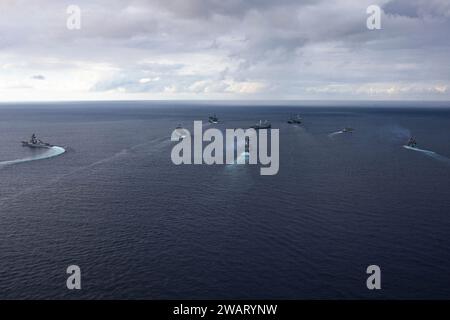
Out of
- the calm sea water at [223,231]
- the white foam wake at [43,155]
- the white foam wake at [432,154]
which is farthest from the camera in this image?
the white foam wake at [432,154]

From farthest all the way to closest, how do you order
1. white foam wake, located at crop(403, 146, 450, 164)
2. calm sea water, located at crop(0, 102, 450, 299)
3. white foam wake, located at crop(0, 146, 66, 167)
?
1. white foam wake, located at crop(403, 146, 450, 164)
2. white foam wake, located at crop(0, 146, 66, 167)
3. calm sea water, located at crop(0, 102, 450, 299)

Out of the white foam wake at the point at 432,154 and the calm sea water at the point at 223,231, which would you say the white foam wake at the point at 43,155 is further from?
the white foam wake at the point at 432,154

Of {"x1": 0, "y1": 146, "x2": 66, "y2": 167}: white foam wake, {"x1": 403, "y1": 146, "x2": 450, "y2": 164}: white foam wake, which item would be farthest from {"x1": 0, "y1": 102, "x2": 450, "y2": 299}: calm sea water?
{"x1": 403, "y1": 146, "x2": 450, "y2": 164}: white foam wake

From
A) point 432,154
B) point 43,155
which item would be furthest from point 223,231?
Result: point 432,154

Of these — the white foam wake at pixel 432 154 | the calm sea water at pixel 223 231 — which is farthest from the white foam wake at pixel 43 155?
the white foam wake at pixel 432 154

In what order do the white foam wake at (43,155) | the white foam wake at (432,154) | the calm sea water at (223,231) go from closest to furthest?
1. the calm sea water at (223,231)
2. the white foam wake at (43,155)
3. the white foam wake at (432,154)

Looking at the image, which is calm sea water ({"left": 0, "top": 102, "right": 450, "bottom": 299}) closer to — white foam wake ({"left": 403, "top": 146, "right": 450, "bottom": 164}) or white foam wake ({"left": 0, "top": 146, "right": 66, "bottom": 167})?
white foam wake ({"left": 0, "top": 146, "right": 66, "bottom": 167})

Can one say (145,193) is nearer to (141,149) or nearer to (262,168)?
(262,168)

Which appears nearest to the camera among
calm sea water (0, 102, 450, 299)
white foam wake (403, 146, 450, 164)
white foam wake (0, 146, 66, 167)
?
calm sea water (0, 102, 450, 299)

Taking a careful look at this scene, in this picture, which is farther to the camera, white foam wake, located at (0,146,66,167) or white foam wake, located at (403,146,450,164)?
white foam wake, located at (403,146,450,164)
